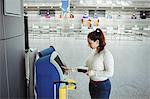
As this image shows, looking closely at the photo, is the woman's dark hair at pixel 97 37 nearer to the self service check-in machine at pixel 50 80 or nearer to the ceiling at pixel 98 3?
the self service check-in machine at pixel 50 80

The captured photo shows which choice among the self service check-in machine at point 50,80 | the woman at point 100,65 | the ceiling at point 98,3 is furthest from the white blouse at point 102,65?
the ceiling at point 98,3

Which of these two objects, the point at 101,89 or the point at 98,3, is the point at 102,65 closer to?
the point at 101,89

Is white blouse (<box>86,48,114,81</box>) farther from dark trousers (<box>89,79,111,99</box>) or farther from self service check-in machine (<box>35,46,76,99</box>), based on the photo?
self service check-in machine (<box>35,46,76,99</box>)

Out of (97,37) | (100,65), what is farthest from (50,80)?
(97,37)

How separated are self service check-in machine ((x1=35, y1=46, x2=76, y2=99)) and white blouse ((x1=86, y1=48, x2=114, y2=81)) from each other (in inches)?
12.3

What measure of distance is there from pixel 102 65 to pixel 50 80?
0.59m

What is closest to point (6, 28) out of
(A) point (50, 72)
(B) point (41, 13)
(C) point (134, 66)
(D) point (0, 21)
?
(D) point (0, 21)

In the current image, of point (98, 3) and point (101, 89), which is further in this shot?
point (98, 3)

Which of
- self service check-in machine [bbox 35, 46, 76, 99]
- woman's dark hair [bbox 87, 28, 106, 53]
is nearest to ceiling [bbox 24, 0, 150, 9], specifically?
→ woman's dark hair [bbox 87, 28, 106, 53]

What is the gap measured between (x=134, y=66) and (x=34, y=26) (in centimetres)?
1051

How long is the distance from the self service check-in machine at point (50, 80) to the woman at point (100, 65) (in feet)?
0.95

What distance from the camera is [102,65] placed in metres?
2.30

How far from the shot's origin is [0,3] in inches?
69.9

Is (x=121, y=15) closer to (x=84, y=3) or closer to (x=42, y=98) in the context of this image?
(x=84, y=3)
